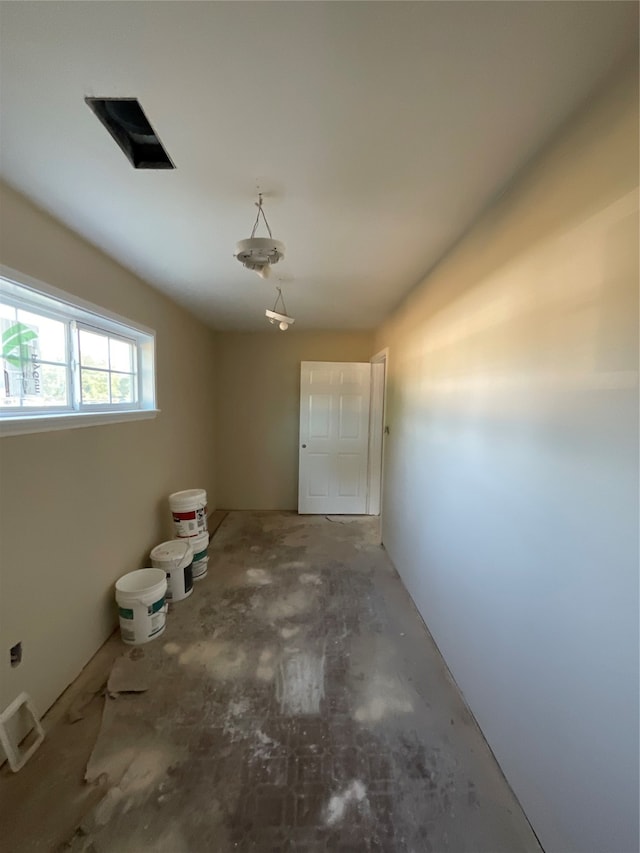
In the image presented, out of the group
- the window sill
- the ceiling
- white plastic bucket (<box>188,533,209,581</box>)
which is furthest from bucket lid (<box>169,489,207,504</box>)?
the ceiling

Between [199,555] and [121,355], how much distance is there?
1715 millimetres

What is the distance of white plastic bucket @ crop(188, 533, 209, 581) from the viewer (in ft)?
9.84

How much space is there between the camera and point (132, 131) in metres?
1.27

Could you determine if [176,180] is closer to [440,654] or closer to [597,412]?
[597,412]

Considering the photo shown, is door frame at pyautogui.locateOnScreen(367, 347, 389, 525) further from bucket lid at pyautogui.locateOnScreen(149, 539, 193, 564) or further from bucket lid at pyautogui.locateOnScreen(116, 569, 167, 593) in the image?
bucket lid at pyautogui.locateOnScreen(116, 569, 167, 593)

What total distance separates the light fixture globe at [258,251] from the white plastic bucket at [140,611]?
1.98 metres

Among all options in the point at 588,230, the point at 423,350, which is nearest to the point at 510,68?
the point at 588,230

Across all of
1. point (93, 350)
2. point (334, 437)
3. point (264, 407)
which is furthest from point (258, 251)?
point (264, 407)

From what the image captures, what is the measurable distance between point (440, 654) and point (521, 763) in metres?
0.82

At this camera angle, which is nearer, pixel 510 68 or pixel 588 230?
pixel 510 68

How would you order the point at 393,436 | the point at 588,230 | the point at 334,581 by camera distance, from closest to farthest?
the point at 588,230 → the point at 334,581 → the point at 393,436

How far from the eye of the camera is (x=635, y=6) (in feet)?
2.62

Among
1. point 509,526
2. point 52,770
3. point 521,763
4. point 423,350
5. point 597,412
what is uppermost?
point 423,350

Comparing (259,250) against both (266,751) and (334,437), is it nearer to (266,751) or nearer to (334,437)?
(266,751)
